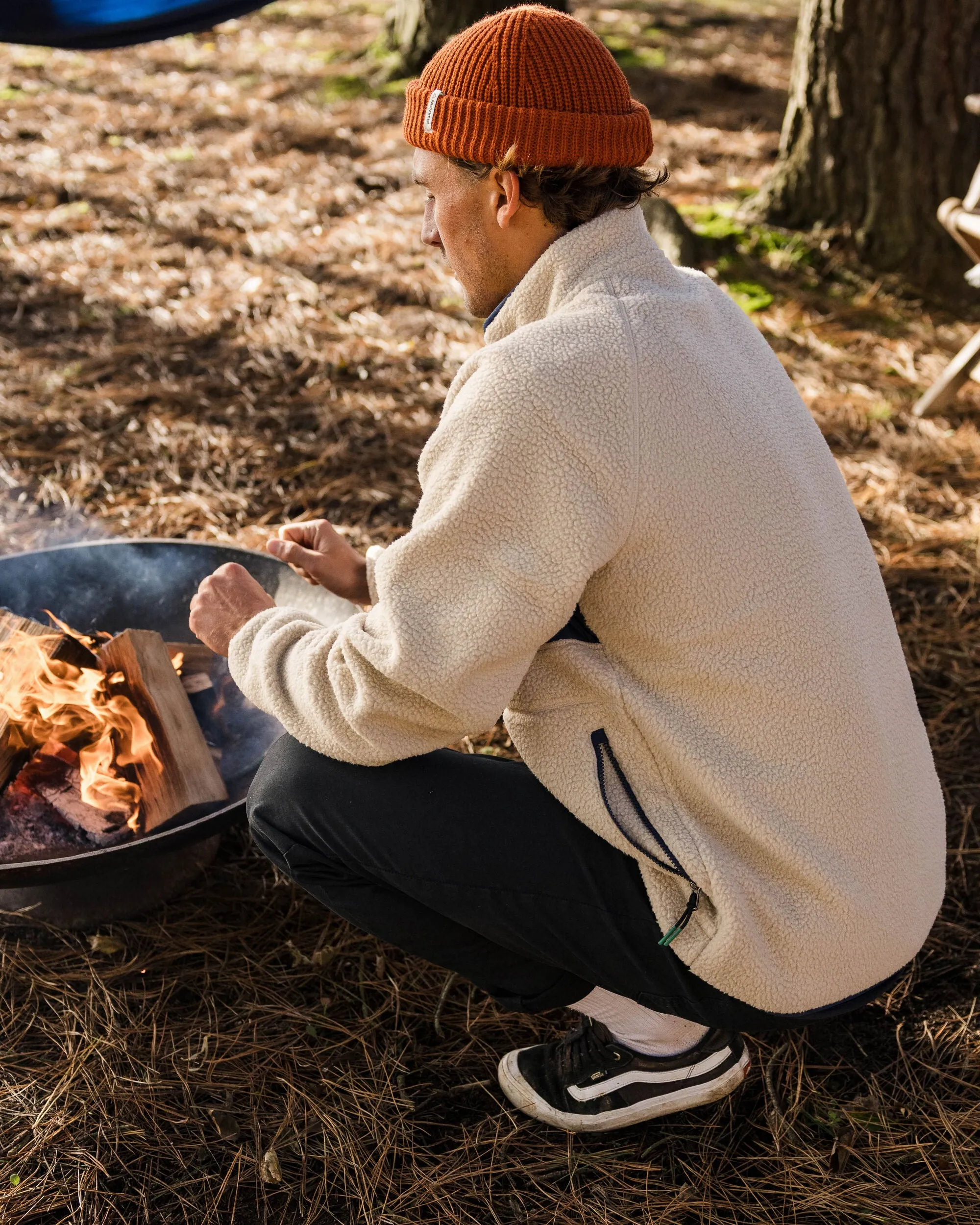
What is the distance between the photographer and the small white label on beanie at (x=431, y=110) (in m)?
1.68

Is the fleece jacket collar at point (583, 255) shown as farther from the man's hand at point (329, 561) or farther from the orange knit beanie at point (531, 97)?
the man's hand at point (329, 561)

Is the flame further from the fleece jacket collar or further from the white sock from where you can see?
the fleece jacket collar

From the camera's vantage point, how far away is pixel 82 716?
239 cm

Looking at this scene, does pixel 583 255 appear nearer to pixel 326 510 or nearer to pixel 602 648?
pixel 602 648

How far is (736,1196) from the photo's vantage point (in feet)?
6.51

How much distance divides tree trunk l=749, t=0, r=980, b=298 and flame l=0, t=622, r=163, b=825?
14.8ft

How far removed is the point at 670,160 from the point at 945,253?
6.71ft

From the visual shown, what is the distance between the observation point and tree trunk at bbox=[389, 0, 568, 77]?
7.69 meters

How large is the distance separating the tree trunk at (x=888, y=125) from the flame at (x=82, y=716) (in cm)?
450

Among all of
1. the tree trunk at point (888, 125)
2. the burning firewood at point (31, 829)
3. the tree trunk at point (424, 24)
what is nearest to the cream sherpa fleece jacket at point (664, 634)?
the burning firewood at point (31, 829)

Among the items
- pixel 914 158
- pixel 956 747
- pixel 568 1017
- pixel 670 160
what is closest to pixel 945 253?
pixel 914 158

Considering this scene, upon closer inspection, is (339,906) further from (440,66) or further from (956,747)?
(956,747)

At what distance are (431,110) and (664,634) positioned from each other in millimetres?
882

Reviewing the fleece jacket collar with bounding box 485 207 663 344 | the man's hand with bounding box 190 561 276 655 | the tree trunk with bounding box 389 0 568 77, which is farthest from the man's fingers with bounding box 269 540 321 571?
the tree trunk with bounding box 389 0 568 77
